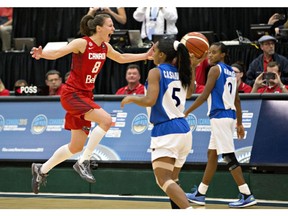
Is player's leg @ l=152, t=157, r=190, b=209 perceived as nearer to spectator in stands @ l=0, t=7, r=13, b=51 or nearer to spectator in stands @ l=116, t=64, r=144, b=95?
spectator in stands @ l=116, t=64, r=144, b=95

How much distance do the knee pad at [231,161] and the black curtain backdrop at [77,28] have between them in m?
3.62

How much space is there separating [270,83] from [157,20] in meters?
3.66

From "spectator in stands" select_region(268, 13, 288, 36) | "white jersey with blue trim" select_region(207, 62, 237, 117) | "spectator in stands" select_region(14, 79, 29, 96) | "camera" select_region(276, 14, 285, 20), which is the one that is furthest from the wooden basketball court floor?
"camera" select_region(276, 14, 285, 20)

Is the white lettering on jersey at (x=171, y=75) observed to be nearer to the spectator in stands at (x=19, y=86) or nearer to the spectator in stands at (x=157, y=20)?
the spectator in stands at (x=19, y=86)

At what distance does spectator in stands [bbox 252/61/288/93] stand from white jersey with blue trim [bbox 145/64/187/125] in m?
4.10

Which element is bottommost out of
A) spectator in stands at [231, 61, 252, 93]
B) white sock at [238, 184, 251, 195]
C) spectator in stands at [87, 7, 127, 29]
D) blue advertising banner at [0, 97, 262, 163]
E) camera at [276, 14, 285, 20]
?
white sock at [238, 184, 251, 195]

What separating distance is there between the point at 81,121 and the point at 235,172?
2.06 metres

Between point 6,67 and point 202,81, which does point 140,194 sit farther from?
point 6,67

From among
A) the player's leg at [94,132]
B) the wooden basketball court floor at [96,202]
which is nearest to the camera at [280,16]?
the wooden basketball court floor at [96,202]

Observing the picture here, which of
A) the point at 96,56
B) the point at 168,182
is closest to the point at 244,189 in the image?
the point at 96,56

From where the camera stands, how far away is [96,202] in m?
10.5

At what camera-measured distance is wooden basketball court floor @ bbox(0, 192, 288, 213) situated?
32.3 ft

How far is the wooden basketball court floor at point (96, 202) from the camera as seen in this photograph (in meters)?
9.84

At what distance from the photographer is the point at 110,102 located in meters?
12.0
